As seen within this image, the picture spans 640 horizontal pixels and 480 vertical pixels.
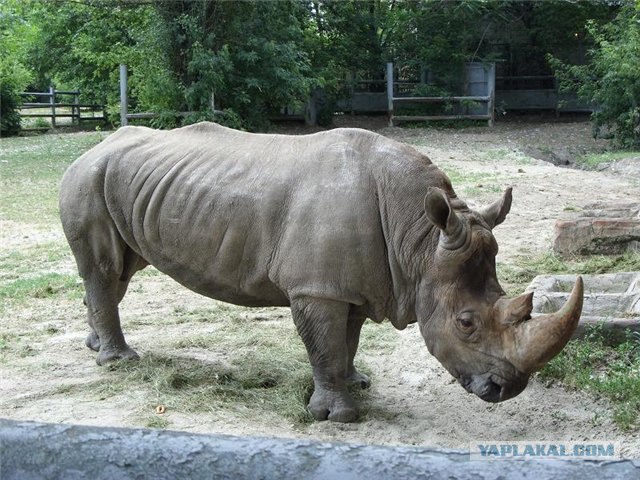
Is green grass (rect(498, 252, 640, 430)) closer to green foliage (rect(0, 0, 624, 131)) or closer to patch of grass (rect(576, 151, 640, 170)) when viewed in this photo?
patch of grass (rect(576, 151, 640, 170))

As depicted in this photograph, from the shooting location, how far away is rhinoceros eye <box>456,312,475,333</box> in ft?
14.6

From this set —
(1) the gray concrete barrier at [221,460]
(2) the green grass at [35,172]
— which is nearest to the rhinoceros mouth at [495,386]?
(1) the gray concrete barrier at [221,460]

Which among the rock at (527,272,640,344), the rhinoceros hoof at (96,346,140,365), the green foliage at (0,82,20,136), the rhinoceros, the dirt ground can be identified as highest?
the green foliage at (0,82,20,136)

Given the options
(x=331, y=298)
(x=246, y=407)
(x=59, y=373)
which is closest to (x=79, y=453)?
(x=331, y=298)

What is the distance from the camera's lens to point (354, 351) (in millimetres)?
5469

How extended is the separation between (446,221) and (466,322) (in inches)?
21.1

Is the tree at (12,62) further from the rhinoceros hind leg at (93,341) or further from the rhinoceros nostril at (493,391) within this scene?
the rhinoceros nostril at (493,391)

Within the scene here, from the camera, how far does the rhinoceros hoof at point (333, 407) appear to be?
4.93m

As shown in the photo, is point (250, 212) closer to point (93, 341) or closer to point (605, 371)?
point (93, 341)

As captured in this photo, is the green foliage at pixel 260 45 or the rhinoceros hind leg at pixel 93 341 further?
the green foliage at pixel 260 45

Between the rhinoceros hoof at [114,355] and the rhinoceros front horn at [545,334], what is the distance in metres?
2.86

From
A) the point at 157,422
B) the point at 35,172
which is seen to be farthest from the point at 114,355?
the point at 35,172

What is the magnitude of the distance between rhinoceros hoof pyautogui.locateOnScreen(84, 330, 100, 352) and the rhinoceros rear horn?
2.92m

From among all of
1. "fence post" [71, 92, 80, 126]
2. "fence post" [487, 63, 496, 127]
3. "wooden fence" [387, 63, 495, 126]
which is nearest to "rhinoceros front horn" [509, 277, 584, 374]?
"wooden fence" [387, 63, 495, 126]
